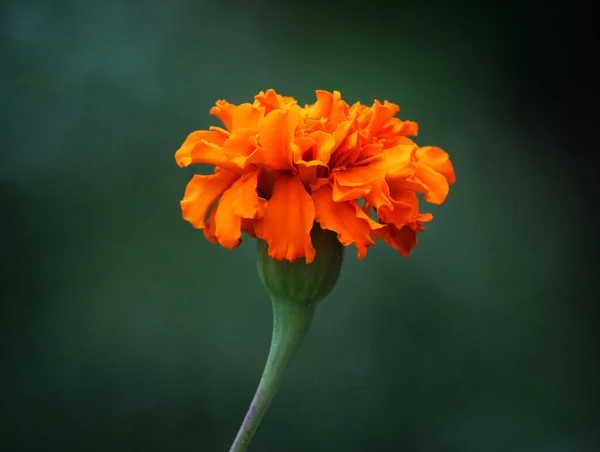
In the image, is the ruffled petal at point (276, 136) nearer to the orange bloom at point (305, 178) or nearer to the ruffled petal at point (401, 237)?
the orange bloom at point (305, 178)

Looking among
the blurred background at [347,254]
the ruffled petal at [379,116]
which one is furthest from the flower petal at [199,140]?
the blurred background at [347,254]

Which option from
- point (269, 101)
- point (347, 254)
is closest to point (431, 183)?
point (269, 101)

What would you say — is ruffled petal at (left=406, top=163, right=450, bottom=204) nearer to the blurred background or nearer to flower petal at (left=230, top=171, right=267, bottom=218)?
flower petal at (left=230, top=171, right=267, bottom=218)

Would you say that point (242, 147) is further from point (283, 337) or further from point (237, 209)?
point (283, 337)

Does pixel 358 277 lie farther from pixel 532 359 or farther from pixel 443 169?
pixel 443 169

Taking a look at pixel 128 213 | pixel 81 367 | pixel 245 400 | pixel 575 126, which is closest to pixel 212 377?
pixel 245 400

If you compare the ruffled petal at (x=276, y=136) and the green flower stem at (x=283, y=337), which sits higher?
the ruffled petal at (x=276, y=136)
